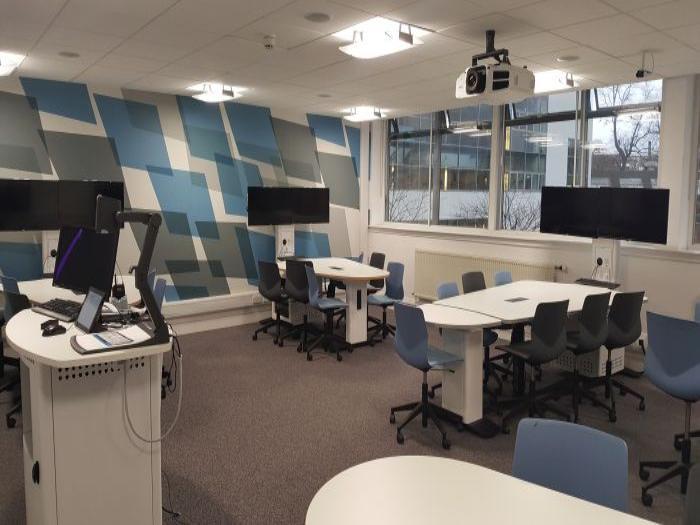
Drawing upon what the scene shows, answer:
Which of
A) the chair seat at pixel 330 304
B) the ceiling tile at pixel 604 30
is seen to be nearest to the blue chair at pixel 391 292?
the chair seat at pixel 330 304

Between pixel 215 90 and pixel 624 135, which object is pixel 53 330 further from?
pixel 624 135

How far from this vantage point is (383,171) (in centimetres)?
898

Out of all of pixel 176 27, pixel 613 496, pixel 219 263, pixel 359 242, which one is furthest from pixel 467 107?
pixel 613 496

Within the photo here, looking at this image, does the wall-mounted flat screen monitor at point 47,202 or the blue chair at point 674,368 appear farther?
the wall-mounted flat screen monitor at point 47,202

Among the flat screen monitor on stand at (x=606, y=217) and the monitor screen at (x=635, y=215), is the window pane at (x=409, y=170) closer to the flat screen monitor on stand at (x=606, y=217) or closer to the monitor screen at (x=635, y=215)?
the flat screen monitor on stand at (x=606, y=217)

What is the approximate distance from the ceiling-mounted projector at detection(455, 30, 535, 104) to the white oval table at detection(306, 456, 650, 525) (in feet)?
9.78

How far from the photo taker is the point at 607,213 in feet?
17.7

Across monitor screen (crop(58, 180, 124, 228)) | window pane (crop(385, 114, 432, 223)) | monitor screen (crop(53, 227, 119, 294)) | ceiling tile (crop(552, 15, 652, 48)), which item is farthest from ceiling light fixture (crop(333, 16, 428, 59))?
window pane (crop(385, 114, 432, 223))

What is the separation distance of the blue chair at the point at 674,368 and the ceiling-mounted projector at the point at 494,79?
188 centimetres

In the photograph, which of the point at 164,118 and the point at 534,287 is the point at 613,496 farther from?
the point at 164,118

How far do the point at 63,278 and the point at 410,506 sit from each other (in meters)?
2.52

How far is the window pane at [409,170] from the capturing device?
8.37m

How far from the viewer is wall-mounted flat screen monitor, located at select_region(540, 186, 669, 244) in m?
5.09

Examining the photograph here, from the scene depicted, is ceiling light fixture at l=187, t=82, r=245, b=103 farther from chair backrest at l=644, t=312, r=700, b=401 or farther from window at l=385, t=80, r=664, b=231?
chair backrest at l=644, t=312, r=700, b=401
